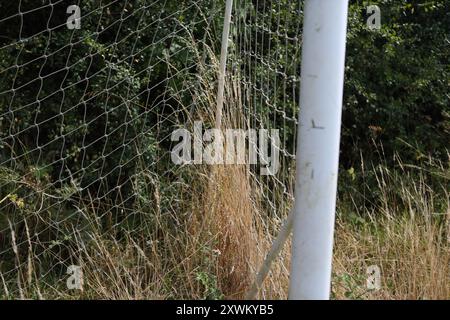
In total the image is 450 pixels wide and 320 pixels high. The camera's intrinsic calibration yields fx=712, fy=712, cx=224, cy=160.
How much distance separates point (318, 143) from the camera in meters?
2.61

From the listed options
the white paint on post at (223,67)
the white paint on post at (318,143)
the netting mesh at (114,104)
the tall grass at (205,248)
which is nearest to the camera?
the white paint on post at (318,143)

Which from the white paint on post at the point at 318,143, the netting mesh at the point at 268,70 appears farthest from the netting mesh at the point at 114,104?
the white paint on post at the point at 318,143

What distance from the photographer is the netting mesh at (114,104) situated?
4.32 metres

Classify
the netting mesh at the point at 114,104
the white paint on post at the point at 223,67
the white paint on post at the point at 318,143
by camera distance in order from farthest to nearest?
1. the netting mesh at the point at 114,104
2. the white paint on post at the point at 223,67
3. the white paint on post at the point at 318,143

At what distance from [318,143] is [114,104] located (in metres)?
2.42

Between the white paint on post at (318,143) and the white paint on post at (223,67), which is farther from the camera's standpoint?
the white paint on post at (223,67)

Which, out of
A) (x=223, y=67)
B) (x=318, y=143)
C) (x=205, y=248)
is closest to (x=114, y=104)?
(x=223, y=67)

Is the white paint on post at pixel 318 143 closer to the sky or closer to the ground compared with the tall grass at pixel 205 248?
closer to the sky

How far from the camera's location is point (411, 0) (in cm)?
652

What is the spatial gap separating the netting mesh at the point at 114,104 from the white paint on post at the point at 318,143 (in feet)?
4.89

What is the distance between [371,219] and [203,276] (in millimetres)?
1585

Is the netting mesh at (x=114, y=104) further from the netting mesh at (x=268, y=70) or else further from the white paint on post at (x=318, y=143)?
the white paint on post at (x=318, y=143)
